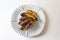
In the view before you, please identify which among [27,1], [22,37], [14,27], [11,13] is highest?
[27,1]

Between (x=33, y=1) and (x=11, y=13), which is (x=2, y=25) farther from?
(x=33, y=1)

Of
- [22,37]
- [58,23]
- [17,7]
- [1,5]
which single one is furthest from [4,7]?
[58,23]
